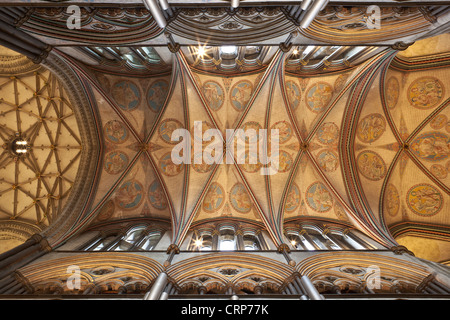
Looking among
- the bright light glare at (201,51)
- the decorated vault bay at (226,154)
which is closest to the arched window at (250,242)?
the decorated vault bay at (226,154)

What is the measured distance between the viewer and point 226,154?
1111cm

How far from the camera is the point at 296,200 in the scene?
36.3 feet

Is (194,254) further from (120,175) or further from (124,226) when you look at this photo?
(120,175)

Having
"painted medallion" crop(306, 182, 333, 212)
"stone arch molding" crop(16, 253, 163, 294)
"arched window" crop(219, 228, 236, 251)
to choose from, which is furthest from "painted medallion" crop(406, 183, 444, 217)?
"stone arch molding" crop(16, 253, 163, 294)

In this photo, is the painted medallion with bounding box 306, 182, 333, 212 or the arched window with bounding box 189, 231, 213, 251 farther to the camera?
the painted medallion with bounding box 306, 182, 333, 212

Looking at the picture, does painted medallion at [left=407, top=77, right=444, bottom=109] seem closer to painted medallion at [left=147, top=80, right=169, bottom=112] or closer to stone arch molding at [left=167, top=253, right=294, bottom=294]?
stone arch molding at [left=167, top=253, right=294, bottom=294]

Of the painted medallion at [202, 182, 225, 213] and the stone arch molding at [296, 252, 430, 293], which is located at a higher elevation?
the painted medallion at [202, 182, 225, 213]

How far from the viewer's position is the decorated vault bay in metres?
6.82

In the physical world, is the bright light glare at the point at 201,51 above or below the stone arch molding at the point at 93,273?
above

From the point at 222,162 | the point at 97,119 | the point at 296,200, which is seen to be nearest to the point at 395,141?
the point at 296,200

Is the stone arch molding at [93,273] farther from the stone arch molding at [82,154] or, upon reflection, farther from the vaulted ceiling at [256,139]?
the vaulted ceiling at [256,139]

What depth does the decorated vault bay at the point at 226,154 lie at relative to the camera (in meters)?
6.82

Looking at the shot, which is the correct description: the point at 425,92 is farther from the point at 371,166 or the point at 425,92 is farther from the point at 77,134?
the point at 77,134
